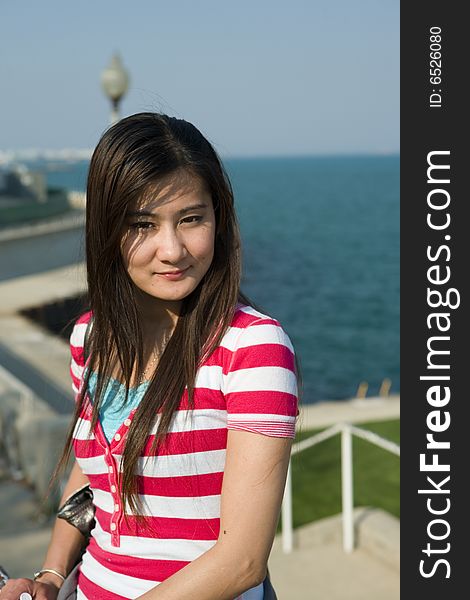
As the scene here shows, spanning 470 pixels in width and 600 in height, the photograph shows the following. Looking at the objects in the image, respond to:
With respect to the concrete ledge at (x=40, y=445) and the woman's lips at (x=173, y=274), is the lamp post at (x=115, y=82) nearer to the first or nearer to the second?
the concrete ledge at (x=40, y=445)

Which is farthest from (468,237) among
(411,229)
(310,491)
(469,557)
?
(310,491)

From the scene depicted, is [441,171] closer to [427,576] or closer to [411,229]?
[411,229]

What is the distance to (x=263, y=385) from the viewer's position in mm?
1550

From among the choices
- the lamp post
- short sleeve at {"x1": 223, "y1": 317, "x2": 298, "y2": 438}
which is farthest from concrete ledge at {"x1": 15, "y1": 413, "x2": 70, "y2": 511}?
short sleeve at {"x1": 223, "y1": 317, "x2": 298, "y2": 438}

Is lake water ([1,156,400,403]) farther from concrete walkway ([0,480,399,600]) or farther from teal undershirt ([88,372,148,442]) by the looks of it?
concrete walkway ([0,480,399,600])

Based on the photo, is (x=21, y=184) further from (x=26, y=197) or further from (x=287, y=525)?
(x=287, y=525)

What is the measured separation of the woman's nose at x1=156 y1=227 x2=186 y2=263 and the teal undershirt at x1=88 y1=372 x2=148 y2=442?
0.95 ft

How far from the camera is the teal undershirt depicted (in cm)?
176

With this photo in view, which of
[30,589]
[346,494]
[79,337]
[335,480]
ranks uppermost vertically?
[79,337]

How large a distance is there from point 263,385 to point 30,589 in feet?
2.54

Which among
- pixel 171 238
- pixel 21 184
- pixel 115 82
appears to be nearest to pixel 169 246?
pixel 171 238

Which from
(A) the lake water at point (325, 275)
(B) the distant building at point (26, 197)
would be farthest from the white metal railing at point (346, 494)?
(B) the distant building at point (26, 197)

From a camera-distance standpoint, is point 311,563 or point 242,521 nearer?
point 242,521

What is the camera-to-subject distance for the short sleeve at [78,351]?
6.40 feet
